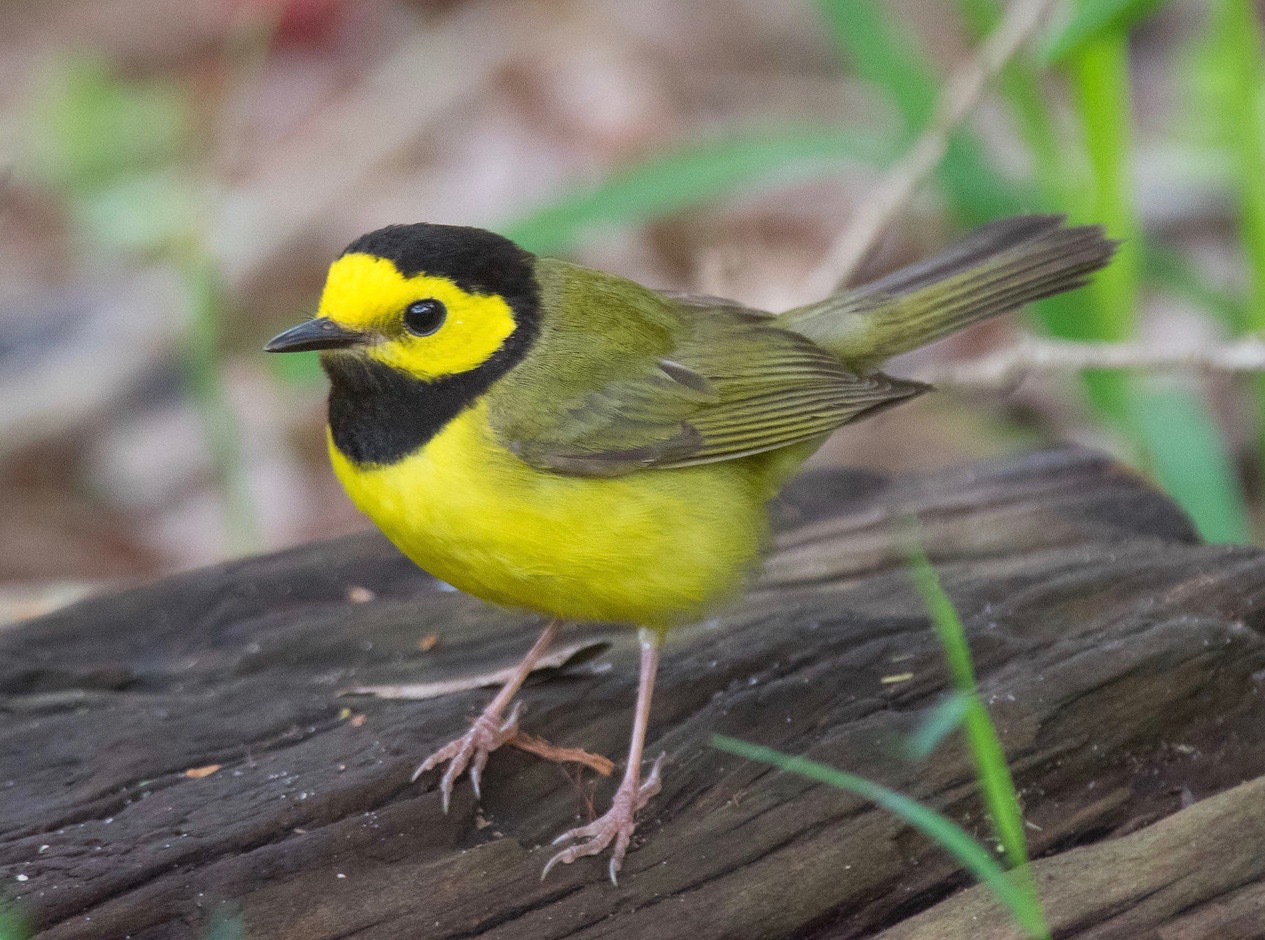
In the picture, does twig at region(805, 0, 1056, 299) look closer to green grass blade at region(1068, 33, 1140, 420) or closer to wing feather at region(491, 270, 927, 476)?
green grass blade at region(1068, 33, 1140, 420)

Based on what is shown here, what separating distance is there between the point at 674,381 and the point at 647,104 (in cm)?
560

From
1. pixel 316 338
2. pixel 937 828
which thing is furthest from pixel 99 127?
pixel 937 828

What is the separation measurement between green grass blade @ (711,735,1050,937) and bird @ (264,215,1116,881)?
0.32m

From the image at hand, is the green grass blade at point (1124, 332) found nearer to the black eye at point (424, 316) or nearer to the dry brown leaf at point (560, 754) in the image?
the black eye at point (424, 316)

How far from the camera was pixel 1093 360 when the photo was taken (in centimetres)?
492

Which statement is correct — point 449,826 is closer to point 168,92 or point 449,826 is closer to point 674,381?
point 674,381

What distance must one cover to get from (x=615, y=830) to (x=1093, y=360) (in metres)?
2.49

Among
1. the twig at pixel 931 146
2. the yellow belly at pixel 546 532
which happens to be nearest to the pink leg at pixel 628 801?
the yellow belly at pixel 546 532

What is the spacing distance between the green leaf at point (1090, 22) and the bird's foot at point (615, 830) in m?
2.69

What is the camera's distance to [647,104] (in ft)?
30.4

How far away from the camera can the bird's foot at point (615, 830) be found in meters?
3.22

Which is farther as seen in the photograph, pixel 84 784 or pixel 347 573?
pixel 347 573

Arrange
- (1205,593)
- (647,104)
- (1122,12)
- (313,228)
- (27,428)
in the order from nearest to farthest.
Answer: (1205,593)
(1122,12)
(27,428)
(313,228)
(647,104)

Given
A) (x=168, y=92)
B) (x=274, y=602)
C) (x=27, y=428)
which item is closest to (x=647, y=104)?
(x=168, y=92)
